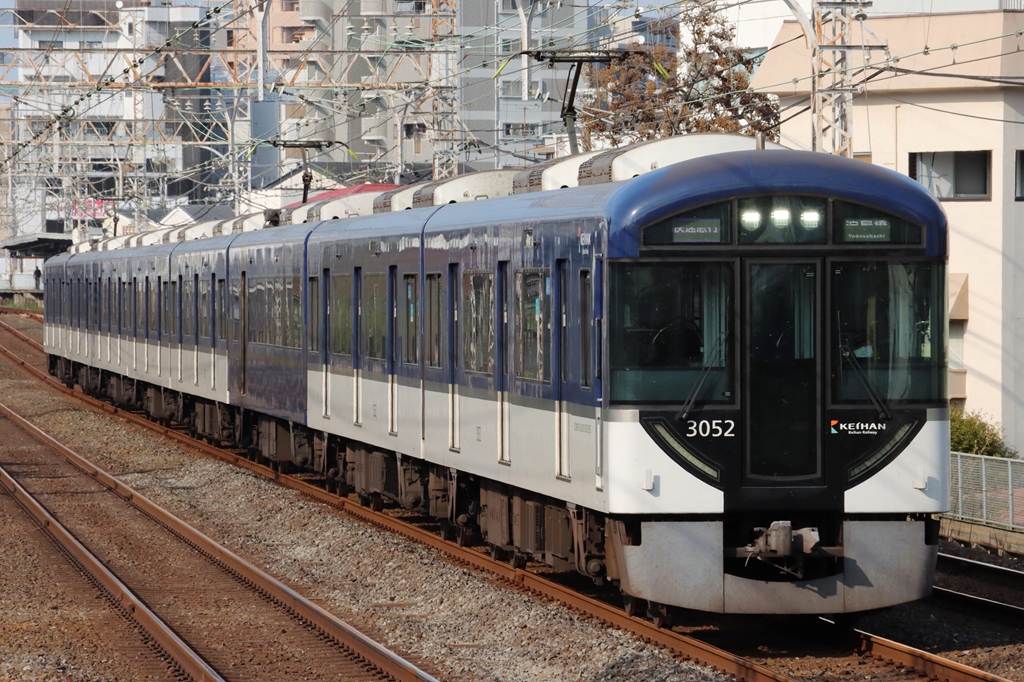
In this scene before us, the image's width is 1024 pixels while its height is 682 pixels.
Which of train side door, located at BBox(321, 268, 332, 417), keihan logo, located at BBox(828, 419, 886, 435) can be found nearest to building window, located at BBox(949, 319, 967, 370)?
train side door, located at BBox(321, 268, 332, 417)

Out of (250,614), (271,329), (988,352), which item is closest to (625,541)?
(250,614)

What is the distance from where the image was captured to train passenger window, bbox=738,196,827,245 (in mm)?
9391

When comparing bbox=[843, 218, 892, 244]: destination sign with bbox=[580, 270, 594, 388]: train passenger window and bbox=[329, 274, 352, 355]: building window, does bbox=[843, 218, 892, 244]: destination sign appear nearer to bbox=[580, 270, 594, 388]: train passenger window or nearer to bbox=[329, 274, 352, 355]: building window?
bbox=[580, 270, 594, 388]: train passenger window

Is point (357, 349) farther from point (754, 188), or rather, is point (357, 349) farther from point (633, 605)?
point (754, 188)

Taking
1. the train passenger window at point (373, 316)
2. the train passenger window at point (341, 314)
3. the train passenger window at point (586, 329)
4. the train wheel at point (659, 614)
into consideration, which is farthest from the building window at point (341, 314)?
the train wheel at point (659, 614)

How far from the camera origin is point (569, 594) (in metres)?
11.0

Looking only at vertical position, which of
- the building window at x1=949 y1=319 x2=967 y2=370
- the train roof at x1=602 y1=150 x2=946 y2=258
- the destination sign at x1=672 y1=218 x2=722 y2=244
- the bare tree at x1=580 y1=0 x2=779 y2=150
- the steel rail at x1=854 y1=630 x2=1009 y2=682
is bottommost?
the steel rail at x1=854 y1=630 x2=1009 y2=682

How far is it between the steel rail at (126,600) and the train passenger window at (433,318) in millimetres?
2935

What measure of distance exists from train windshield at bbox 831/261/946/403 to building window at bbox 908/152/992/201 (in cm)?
1541

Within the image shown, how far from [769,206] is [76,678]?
185 inches

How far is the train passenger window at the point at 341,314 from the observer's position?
15.6 m

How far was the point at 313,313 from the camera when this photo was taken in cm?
1712

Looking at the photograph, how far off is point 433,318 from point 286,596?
8.63ft

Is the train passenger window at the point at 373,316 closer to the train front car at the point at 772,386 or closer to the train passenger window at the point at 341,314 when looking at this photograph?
the train passenger window at the point at 341,314
